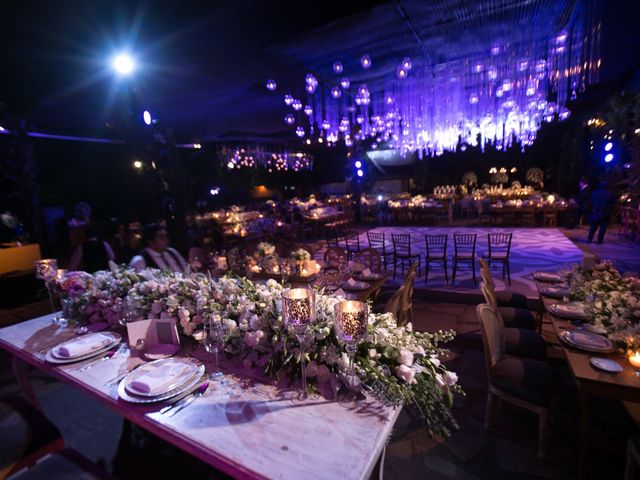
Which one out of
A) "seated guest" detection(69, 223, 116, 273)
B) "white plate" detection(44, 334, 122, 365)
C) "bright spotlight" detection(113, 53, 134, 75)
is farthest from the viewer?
"seated guest" detection(69, 223, 116, 273)

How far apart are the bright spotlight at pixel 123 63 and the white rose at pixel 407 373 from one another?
377cm

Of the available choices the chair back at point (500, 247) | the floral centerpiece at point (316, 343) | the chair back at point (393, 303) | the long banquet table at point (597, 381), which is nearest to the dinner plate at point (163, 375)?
the floral centerpiece at point (316, 343)

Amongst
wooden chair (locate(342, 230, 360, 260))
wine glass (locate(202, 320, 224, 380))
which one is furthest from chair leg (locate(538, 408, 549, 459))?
wooden chair (locate(342, 230, 360, 260))

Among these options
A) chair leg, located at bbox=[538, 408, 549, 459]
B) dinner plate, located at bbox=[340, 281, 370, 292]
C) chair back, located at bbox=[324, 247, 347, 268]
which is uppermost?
chair back, located at bbox=[324, 247, 347, 268]

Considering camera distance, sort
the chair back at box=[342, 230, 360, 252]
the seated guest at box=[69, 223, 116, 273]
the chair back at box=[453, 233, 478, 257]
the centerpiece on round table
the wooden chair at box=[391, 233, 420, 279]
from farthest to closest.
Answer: the chair back at box=[342, 230, 360, 252] → the wooden chair at box=[391, 233, 420, 279] → the chair back at box=[453, 233, 478, 257] → the seated guest at box=[69, 223, 116, 273] → the centerpiece on round table

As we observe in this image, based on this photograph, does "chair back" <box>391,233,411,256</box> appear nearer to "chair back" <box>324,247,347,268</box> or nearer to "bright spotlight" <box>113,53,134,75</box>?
"chair back" <box>324,247,347,268</box>

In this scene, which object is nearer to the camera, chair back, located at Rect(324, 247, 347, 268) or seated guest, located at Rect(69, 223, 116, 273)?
seated guest, located at Rect(69, 223, 116, 273)

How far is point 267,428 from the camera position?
106 cm

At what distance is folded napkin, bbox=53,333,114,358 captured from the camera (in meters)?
1.59

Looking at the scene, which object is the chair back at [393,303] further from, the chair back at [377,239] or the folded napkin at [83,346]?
the chair back at [377,239]

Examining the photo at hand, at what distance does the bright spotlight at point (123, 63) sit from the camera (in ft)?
10.6

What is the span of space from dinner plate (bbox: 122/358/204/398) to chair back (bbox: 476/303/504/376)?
186cm

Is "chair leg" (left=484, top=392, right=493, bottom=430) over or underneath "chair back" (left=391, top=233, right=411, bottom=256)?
underneath

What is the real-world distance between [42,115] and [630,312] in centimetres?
836
